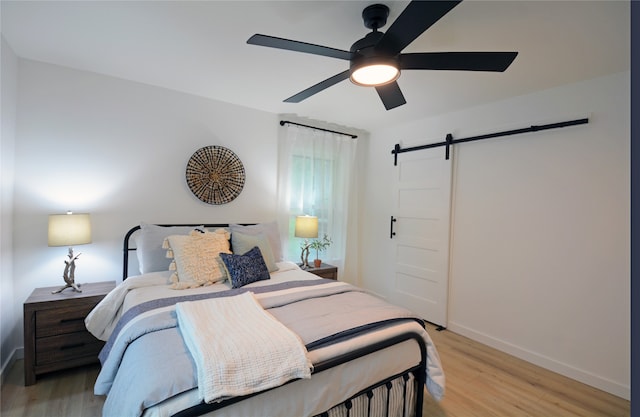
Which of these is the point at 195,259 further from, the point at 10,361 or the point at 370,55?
the point at 370,55

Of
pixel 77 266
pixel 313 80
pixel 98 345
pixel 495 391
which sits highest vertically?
pixel 313 80

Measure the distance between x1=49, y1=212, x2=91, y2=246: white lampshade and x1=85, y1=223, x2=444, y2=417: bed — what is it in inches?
18.6

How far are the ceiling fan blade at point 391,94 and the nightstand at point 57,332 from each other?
2604mm

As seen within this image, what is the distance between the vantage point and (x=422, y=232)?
150 inches

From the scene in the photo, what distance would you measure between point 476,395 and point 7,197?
3826 mm

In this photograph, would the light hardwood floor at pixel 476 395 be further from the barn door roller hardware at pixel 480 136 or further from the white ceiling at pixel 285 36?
the white ceiling at pixel 285 36

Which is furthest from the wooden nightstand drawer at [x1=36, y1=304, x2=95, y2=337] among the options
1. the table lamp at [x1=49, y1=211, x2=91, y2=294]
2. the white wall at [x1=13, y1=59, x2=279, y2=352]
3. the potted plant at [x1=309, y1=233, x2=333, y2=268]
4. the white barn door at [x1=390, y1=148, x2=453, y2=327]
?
the white barn door at [x1=390, y1=148, x2=453, y2=327]

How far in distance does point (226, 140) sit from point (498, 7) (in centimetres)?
267

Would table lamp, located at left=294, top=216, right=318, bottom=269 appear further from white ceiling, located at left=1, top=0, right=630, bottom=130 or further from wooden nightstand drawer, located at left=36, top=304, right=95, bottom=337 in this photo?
wooden nightstand drawer, located at left=36, top=304, right=95, bottom=337

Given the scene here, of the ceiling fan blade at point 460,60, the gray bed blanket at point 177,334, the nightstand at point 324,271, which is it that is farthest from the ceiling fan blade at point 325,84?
the nightstand at point 324,271

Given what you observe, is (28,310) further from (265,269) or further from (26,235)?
(265,269)

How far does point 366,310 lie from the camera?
2018 millimetres

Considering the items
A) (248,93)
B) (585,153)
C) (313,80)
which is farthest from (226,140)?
(585,153)

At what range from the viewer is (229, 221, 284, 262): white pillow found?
3.15 m
